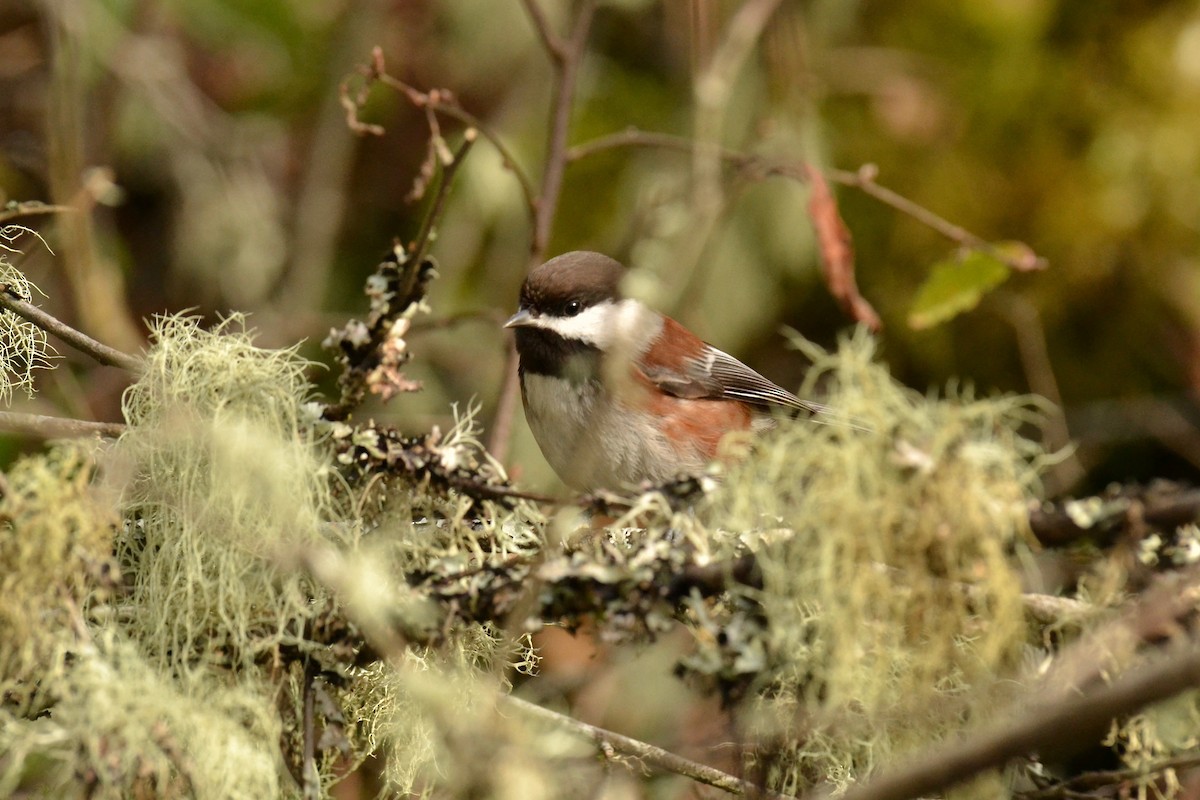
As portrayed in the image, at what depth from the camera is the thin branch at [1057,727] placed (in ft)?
3.65

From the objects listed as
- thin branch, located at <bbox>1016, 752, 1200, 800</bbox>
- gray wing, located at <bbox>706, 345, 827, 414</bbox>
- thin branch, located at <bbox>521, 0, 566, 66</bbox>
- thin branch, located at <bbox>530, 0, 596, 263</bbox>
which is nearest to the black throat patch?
thin branch, located at <bbox>530, 0, 596, 263</bbox>

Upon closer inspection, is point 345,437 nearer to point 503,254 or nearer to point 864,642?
point 864,642

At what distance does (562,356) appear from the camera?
3346 mm

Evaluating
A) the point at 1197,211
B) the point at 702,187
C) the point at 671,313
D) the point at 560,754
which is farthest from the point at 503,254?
the point at 560,754

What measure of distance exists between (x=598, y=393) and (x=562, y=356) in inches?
6.0

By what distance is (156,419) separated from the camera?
1.83 meters

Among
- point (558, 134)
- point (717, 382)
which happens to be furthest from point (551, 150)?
point (717, 382)

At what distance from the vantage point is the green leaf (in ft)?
8.77

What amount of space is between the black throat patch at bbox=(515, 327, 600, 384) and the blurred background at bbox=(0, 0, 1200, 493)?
22.4 inches

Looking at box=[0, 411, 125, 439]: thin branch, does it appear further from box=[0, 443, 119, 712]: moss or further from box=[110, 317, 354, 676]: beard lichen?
box=[0, 443, 119, 712]: moss

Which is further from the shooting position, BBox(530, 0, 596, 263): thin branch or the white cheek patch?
the white cheek patch

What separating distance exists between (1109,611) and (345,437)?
1142mm

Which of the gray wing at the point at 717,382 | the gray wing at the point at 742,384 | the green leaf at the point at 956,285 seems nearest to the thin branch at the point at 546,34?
the gray wing at the point at 717,382

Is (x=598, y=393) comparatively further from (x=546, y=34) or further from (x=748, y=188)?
(x=748, y=188)
